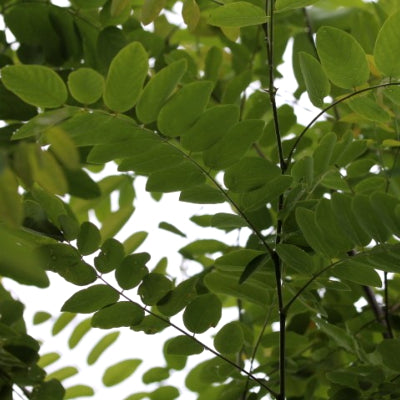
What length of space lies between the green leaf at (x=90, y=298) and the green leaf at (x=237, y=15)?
35cm

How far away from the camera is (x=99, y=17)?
1.15m

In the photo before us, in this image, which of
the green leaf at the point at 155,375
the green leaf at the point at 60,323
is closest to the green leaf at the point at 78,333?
the green leaf at the point at 60,323

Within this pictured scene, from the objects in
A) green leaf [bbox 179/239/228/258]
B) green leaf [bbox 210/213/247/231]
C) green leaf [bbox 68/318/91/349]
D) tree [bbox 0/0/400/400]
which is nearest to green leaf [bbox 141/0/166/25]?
tree [bbox 0/0/400/400]

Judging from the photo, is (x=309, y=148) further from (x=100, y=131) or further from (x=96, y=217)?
(x=100, y=131)

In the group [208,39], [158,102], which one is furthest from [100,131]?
[208,39]

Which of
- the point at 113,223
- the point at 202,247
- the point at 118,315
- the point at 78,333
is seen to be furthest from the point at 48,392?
the point at 202,247

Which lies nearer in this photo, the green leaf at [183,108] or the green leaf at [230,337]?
the green leaf at [183,108]

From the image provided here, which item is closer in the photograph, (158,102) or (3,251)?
(3,251)

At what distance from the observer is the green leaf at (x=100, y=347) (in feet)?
4.16

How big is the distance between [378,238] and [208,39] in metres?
0.78

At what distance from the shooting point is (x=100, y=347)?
1271 mm

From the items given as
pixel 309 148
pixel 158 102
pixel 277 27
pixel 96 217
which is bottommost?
pixel 158 102

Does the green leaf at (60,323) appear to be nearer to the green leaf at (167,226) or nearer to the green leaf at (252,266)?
the green leaf at (167,226)

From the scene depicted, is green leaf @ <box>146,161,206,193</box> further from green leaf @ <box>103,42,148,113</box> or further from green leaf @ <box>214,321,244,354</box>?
green leaf @ <box>214,321,244,354</box>
